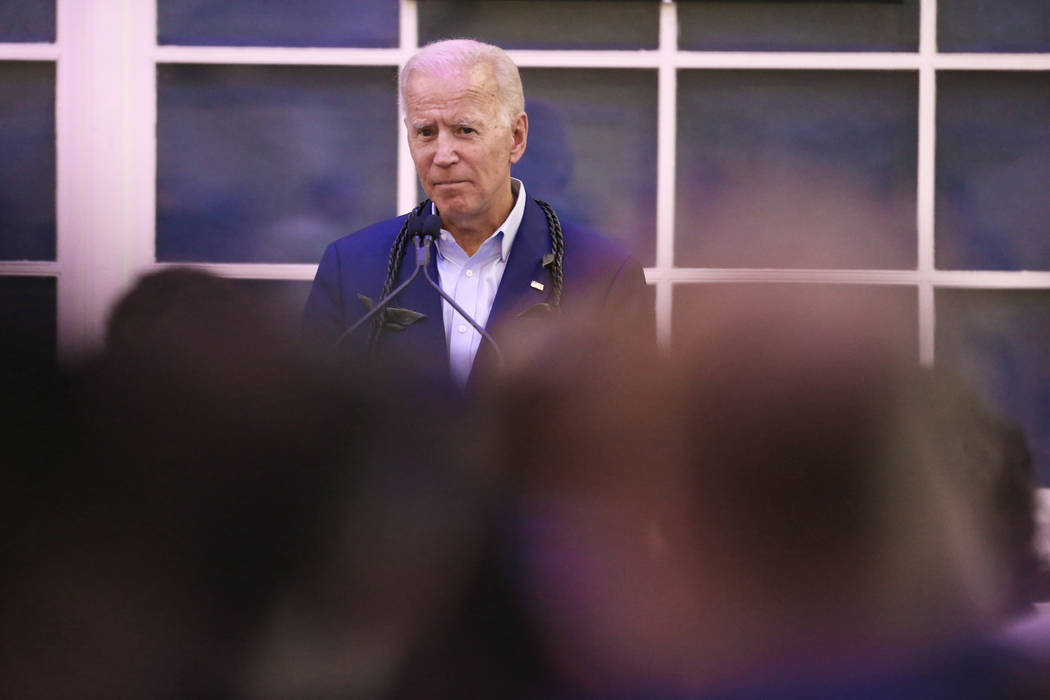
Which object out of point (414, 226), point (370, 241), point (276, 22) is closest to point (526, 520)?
point (414, 226)

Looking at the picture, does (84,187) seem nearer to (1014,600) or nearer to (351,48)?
(351,48)

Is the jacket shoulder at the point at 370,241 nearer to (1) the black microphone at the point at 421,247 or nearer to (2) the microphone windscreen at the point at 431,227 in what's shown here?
(1) the black microphone at the point at 421,247

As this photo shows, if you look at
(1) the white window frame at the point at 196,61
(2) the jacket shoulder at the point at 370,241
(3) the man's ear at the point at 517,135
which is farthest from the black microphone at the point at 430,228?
(1) the white window frame at the point at 196,61

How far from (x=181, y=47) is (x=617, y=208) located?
138cm

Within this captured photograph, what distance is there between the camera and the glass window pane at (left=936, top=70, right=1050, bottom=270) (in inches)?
110

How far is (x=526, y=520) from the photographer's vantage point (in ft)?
1.45

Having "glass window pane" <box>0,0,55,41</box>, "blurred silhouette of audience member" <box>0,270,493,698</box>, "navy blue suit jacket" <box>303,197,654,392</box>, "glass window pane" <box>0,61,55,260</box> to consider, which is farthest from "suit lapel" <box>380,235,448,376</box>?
"glass window pane" <box>0,0,55,41</box>

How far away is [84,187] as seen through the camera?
9.36 ft

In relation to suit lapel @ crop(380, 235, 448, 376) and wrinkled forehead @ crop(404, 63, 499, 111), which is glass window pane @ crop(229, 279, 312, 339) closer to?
suit lapel @ crop(380, 235, 448, 376)

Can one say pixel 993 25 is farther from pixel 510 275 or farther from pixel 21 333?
pixel 21 333

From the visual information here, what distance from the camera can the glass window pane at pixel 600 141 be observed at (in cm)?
286

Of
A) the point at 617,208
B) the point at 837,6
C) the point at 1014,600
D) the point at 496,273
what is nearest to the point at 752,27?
the point at 837,6

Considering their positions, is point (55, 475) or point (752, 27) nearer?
point (55, 475)

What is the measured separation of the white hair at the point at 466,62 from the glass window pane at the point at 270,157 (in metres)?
1.24
